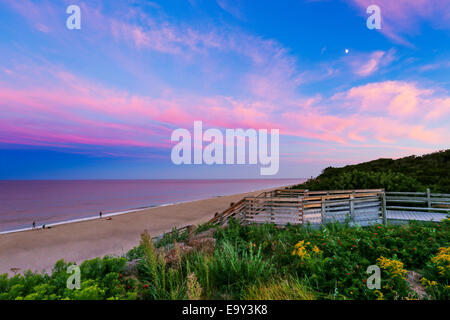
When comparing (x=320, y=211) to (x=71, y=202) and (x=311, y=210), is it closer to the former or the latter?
(x=311, y=210)

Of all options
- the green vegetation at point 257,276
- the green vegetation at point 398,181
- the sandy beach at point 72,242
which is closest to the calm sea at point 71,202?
the sandy beach at point 72,242

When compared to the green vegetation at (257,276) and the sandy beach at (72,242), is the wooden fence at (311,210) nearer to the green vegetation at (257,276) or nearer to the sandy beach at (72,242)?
the green vegetation at (257,276)

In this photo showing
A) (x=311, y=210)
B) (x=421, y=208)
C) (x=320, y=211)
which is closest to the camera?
(x=311, y=210)

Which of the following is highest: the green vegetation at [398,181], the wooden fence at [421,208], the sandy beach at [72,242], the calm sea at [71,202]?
the green vegetation at [398,181]

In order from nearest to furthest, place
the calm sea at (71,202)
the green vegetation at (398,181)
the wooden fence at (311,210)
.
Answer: the wooden fence at (311,210)
the green vegetation at (398,181)
the calm sea at (71,202)

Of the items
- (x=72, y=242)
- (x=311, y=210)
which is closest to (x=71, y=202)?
(x=72, y=242)

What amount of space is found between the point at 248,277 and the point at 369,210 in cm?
1038

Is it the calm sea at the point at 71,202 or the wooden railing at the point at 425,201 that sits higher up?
the wooden railing at the point at 425,201

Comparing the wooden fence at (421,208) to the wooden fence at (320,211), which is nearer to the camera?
the wooden fence at (320,211)

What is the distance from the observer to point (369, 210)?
1144 centimetres
